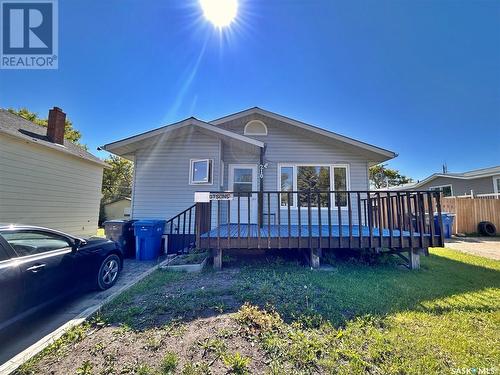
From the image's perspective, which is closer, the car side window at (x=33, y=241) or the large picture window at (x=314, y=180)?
the car side window at (x=33, y=241)

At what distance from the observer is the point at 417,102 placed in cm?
1156

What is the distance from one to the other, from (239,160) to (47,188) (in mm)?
8269

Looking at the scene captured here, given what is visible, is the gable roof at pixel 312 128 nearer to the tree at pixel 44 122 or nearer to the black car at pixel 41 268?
the black car at pixel 41 268

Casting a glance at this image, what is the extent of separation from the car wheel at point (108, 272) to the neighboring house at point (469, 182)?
16016 millimetres

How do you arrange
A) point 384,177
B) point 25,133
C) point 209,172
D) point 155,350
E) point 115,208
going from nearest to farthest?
point 155,350
point 209,172
point 25,133
point 115,208
point 384,177

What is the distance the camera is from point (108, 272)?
4.27m

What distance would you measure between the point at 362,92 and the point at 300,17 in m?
4.90

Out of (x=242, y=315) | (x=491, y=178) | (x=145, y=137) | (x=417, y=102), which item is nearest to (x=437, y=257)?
(x=242, y=315)

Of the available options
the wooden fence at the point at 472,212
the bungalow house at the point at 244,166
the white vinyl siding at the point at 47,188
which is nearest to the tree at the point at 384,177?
the wooden fence at the point at 472,212

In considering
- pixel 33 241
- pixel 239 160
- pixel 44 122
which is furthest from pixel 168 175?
pixel 44 122

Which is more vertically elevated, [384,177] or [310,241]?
[384,177]

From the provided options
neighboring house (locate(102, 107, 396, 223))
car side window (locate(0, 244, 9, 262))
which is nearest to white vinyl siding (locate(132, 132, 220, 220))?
neighboring house (locate(102, 107, 396, 223))

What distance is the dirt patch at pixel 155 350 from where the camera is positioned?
206 cm

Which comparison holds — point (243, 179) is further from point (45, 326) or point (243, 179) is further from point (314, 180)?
point (45, 326)
